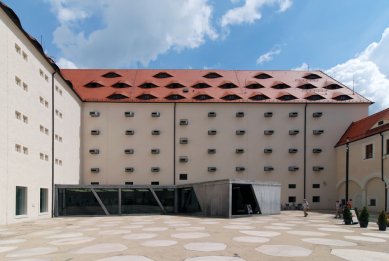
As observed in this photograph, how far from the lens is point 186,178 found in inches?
1738

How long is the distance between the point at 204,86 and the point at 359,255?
124 ft

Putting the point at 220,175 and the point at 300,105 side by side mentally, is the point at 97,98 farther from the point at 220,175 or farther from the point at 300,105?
the point at 300,105

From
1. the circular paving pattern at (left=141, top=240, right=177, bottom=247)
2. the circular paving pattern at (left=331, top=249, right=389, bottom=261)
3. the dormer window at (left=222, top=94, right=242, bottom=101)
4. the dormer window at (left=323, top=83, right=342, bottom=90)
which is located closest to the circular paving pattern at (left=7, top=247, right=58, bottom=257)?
the circular paving pattern at (left=141, top=240, right=177, bottom=247)

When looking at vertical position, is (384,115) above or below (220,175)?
above

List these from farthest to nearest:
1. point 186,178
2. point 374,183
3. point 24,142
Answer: point 186,178, point 374,183, point 24,142

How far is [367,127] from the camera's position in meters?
39.7

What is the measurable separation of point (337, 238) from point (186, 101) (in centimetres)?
3056

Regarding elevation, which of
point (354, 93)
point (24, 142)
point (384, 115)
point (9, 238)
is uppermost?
point (354, 93)

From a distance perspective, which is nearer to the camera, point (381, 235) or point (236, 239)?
point (236, 239)

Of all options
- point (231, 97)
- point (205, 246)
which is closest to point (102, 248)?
point (205, 246)

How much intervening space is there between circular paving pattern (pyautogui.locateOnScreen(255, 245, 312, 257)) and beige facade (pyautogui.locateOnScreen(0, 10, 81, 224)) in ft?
59.3

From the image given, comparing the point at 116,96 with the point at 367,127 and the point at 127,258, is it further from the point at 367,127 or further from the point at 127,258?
the point at 127,258

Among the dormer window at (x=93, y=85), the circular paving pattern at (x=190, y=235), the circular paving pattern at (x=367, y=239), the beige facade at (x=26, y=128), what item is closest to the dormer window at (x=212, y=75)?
the dormer window at (x=93, y=85)

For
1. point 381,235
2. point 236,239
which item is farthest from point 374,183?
point 236,239
